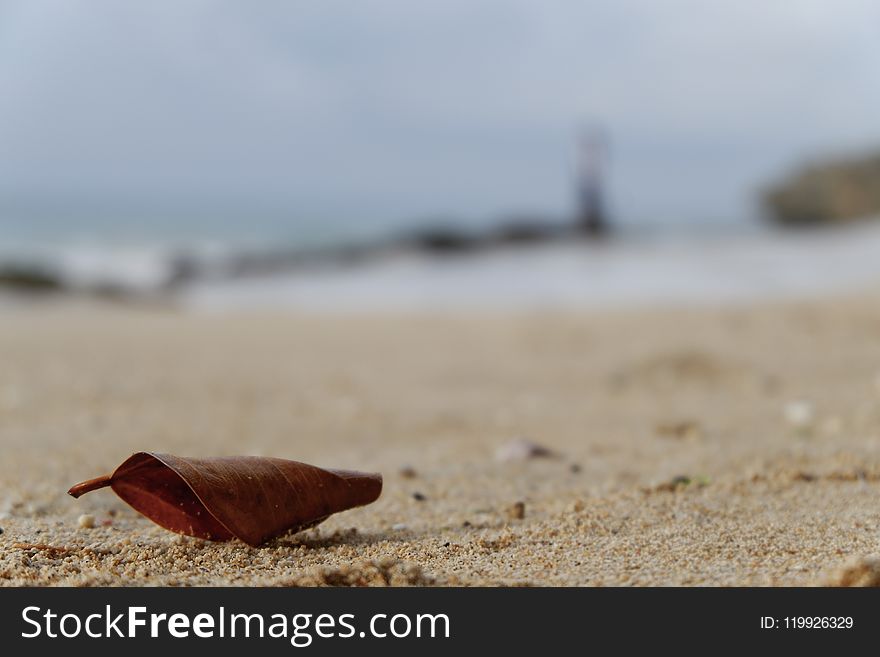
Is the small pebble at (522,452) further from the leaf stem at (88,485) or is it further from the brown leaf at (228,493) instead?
the leaf stem at (88,485)

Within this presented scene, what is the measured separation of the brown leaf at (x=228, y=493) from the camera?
182cm

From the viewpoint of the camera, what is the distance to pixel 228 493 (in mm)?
1834

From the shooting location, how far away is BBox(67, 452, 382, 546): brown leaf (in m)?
1.82

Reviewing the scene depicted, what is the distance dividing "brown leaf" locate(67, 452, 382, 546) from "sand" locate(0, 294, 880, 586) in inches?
1.8

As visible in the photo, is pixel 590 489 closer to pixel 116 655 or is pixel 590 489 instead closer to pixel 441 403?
pixel 116 655

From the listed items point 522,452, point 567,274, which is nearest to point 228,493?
point 522,452

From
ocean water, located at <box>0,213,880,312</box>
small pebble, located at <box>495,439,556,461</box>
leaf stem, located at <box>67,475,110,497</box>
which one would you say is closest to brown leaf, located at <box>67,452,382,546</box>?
leaf stem, located at <box>67,475,110,497</box>

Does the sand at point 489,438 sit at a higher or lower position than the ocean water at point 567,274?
lower

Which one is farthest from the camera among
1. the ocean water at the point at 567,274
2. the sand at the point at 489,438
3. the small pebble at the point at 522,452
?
the ocean water at the point at 567,274

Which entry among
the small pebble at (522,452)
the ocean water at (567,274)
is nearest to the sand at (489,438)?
the small pebble at (522,452)

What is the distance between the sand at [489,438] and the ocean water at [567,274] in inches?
89.8

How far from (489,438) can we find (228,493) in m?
1.92

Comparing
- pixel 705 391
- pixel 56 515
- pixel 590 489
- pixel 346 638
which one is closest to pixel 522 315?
pixel 705 391

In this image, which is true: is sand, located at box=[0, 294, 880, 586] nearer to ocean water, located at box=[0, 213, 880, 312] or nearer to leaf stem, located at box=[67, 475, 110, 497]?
leaf stem, located at box=[67, 475, 110, 497]
